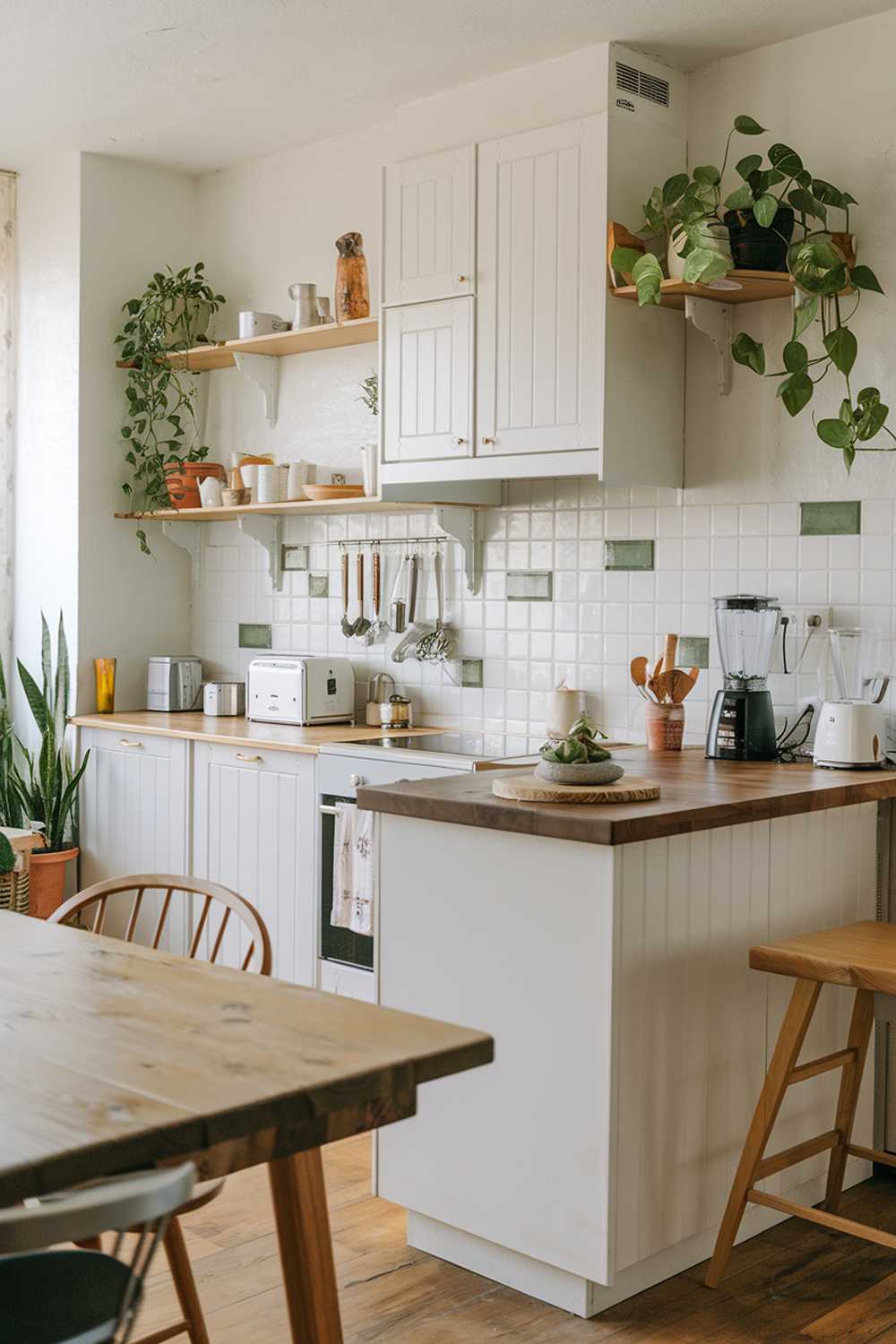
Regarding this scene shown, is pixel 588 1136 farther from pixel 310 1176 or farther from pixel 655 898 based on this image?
pixel 310 1176

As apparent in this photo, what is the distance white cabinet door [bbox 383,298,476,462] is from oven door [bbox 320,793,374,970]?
3.41ft

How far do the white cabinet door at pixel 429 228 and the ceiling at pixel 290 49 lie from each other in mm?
261

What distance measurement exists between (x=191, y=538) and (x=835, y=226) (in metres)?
2.73

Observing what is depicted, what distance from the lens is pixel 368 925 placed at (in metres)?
3.92

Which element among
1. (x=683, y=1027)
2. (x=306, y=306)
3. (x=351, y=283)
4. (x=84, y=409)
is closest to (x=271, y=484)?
(x=306, y=306)

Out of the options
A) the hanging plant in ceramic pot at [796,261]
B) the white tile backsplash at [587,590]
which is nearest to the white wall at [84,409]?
the white tile backsplash at [587,590]

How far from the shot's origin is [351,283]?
4.52m

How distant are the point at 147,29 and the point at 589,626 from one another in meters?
2.02

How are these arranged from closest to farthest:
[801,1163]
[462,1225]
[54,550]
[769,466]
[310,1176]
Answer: [310,1176], [462,1225], [801,1163], [769,466], [54,550]

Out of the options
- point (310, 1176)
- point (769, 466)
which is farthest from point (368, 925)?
point (310, 1176)

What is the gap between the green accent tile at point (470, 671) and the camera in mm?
4449

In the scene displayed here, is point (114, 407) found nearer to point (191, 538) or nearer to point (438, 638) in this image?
point (191, 538)

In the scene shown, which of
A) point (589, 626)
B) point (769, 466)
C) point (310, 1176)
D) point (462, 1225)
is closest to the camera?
point (310, 1176)

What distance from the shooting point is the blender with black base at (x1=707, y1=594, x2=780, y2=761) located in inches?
136
